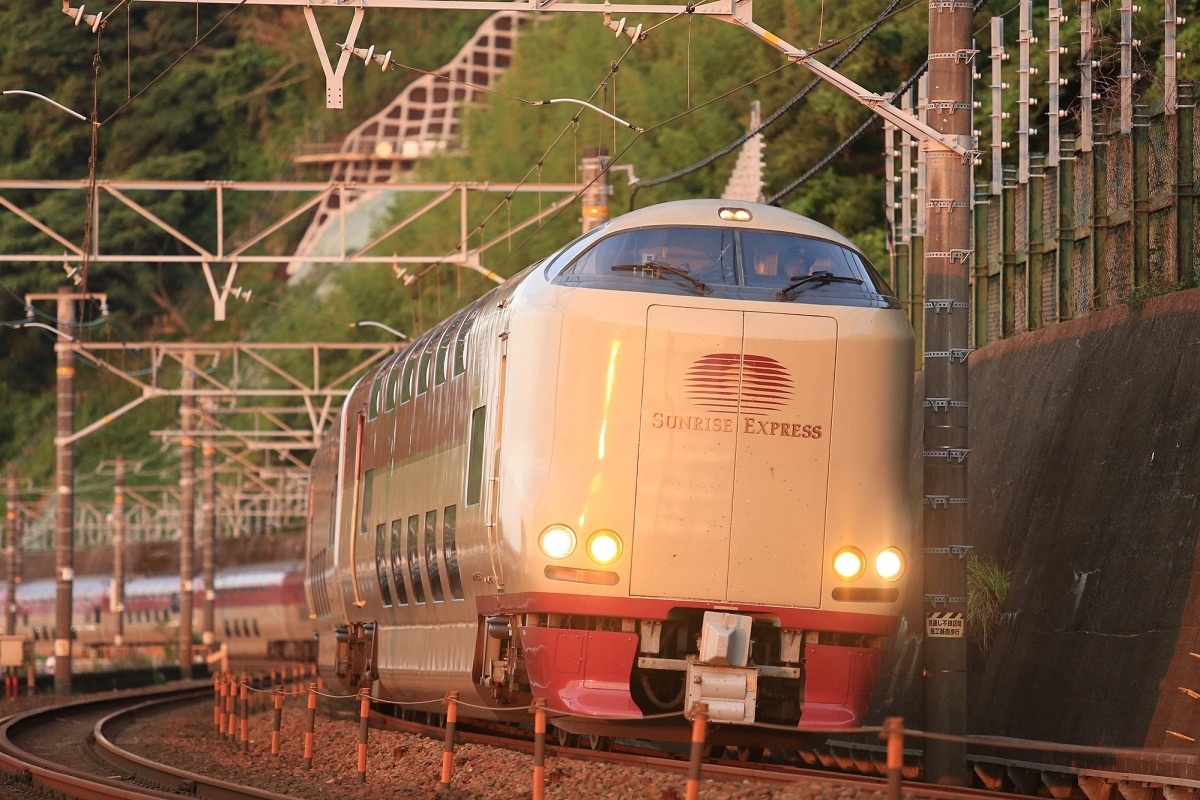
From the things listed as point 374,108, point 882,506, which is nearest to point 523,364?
point 882,506

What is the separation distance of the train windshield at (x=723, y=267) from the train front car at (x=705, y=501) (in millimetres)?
42

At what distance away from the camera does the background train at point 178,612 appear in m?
61.7

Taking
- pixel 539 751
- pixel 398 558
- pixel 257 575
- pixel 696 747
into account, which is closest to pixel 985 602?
pixel 398 558

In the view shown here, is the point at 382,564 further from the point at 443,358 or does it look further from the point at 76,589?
the point at 76,589

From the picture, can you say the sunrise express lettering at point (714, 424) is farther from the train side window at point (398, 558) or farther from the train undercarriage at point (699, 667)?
the train side window at point (398, 558)

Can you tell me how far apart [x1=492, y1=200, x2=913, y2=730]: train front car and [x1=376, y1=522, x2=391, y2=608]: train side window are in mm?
6651

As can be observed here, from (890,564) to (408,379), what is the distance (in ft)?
25.2

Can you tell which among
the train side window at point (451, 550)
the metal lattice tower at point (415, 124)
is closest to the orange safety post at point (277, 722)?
the train side window at point (451, 550)

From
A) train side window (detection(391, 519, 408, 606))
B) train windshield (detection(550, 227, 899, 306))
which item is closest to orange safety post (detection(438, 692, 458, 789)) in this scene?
train windshield (detection(550, 227, 899, 306))

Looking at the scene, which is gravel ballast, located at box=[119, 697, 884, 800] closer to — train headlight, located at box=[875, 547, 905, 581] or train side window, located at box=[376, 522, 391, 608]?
train side window, located at box=[376, 522, 391, 608]

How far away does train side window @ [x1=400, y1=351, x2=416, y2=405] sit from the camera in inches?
843

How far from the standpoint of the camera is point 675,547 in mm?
14906

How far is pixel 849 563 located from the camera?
1516 centimetres

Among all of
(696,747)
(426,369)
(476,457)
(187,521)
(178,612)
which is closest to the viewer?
(696,747)
